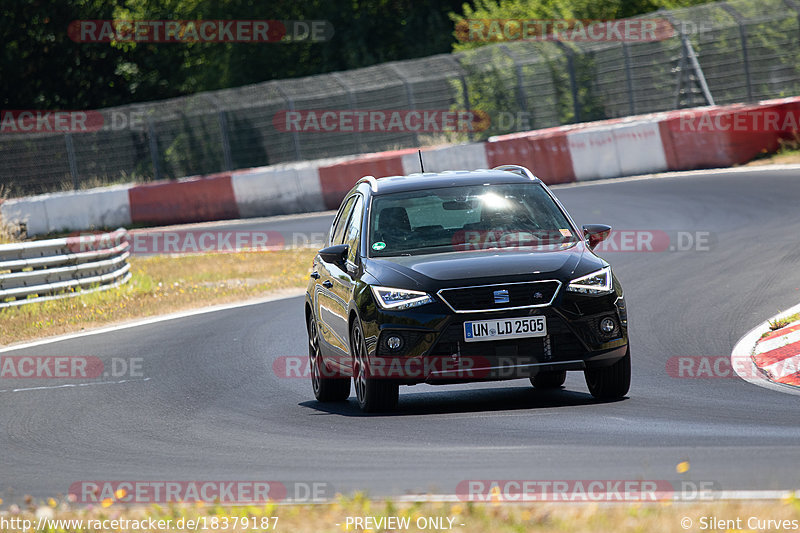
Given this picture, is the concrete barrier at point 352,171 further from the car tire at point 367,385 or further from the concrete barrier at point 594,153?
the car tire at point 367,385

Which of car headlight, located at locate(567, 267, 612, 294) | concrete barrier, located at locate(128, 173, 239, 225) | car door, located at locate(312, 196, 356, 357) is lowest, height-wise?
concrete barrier, located at locate(128, 173, 239, 225)

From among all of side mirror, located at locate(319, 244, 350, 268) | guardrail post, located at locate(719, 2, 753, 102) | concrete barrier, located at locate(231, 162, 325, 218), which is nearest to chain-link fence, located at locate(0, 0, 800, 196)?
guardrail post, located at locate(719, 2, 753, 102)

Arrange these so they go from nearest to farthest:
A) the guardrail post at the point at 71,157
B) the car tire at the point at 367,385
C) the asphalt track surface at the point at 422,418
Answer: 1. the asphalt track surface at the point at 422,418
2. the car tire at the point at 367,385
3. the guardrail post at the point at 71,157

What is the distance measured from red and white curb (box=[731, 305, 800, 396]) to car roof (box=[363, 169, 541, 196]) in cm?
226

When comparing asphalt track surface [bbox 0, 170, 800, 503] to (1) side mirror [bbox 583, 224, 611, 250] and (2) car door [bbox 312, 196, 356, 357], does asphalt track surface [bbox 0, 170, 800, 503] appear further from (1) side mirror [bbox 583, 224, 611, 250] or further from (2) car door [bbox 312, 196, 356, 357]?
(1) side mirror [bbox 583, 224, 611, 250]

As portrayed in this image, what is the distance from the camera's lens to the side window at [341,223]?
35.9ft

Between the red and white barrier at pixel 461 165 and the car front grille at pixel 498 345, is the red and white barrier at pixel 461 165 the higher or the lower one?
the lower one

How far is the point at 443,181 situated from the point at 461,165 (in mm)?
18879

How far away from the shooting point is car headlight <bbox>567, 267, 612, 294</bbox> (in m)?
8.81

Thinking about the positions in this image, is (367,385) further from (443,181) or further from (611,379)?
(443,181)

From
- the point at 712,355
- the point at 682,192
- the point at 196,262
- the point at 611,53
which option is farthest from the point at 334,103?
the point at 712,355

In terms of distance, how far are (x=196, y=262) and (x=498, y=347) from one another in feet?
55.6

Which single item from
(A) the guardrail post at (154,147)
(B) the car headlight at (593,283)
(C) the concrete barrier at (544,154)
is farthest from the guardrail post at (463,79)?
(B) the car headlight at (593,283)

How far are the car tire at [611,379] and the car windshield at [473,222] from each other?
95cm
